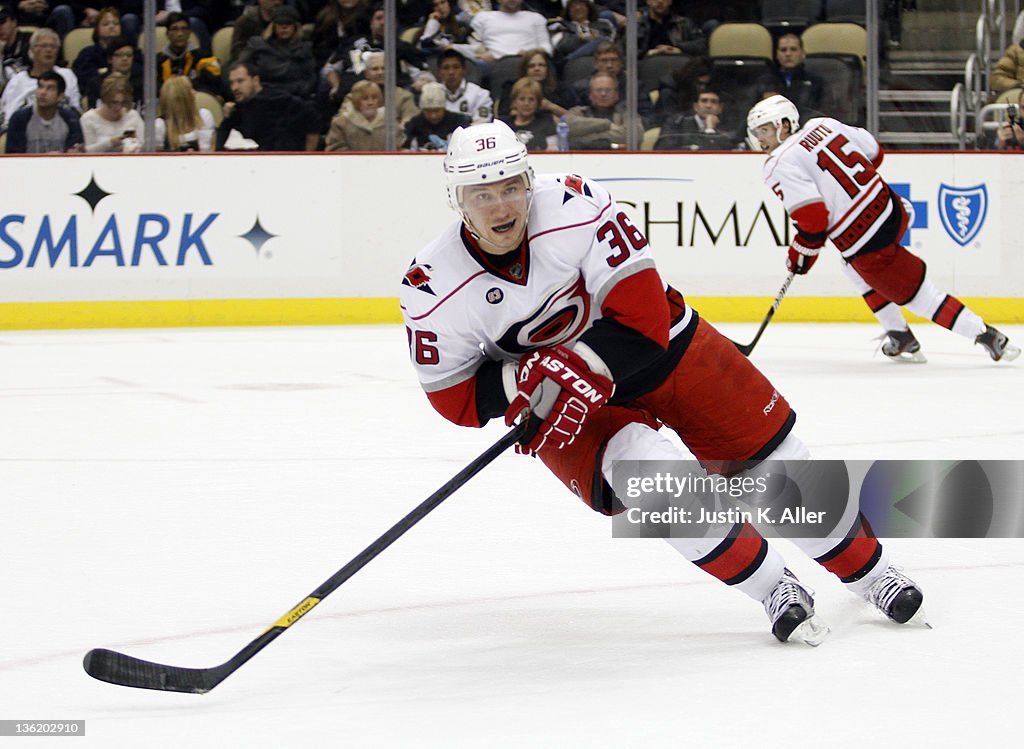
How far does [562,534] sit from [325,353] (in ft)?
11.9

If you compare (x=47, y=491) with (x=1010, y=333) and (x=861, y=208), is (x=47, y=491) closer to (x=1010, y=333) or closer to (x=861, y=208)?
(x=861, y=208)

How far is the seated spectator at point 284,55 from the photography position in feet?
26.4

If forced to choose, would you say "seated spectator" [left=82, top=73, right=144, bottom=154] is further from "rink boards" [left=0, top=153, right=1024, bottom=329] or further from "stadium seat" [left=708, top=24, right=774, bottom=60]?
"stadium seat" [left=708, top=24, right=774, bottom=60]

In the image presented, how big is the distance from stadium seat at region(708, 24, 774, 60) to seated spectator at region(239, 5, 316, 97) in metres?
2.15

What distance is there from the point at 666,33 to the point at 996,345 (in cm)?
284

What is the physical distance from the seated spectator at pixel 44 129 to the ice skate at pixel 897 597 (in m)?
6.09


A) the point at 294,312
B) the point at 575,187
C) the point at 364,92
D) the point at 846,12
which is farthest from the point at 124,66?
the point at 575,187

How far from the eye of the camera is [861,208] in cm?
580

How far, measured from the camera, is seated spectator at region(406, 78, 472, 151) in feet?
26.0

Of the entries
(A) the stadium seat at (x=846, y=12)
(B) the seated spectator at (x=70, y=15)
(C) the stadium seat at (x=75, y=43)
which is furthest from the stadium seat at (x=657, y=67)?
(C) the stadium seat at (x=75, y=43)

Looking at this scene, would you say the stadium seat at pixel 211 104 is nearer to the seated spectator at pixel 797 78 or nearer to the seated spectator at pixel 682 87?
the seated spectator at pixel 682 87

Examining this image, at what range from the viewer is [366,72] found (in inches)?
313

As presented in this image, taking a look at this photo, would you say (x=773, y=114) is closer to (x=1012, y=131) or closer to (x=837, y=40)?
(x=837, y=40)

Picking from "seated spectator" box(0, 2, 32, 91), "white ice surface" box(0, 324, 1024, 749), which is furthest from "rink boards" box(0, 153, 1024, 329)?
"white ice surface" box(0, 324, 1024, 749)
